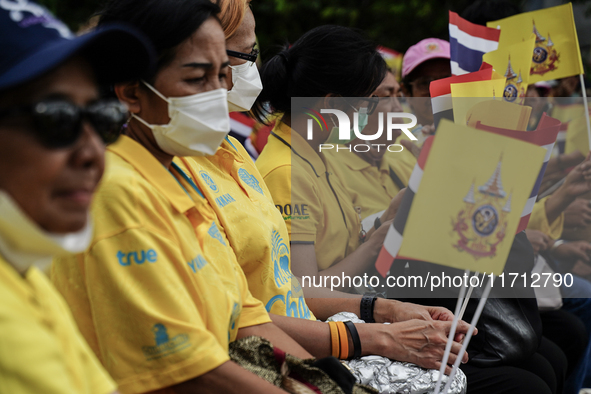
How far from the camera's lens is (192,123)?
172cm

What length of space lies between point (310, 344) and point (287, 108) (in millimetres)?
1265

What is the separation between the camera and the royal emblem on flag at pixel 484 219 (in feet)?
6.00

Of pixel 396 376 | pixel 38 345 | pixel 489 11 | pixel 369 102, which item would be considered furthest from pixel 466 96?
pixel 489 11

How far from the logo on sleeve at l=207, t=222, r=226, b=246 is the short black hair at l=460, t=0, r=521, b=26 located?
11.0ft

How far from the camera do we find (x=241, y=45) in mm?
2559

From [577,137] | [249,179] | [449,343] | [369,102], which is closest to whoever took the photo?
[449,343]

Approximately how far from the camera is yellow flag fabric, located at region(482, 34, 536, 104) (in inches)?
117

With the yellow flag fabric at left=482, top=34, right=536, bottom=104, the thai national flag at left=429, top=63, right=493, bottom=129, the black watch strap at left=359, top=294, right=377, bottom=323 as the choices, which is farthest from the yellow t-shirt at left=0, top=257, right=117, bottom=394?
the yellow flag fabric at left=482, top=34, right=536, bottom=104

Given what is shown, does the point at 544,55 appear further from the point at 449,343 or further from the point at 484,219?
the point at 449,343

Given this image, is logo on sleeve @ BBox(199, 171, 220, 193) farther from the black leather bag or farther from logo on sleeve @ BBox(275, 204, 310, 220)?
the black leather bag

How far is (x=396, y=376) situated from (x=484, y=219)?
0.62 meters

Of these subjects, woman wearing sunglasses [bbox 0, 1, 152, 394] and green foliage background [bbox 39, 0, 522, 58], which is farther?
green foliage background [bbox 39, 0, 522, 58]

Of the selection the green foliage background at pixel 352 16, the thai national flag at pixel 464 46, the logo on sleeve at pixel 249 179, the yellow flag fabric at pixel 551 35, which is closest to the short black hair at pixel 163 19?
the logo on sleeve at pixel 249 179

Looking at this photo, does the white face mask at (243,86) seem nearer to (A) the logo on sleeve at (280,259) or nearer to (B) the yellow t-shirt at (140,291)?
(A) the logo on sleeve at (280,259)
